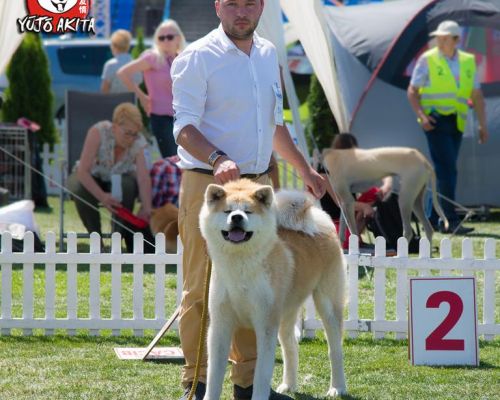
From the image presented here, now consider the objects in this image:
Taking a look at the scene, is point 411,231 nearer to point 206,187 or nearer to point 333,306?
point 333,306

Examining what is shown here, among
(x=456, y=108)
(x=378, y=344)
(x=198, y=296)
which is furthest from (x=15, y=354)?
(x=456, y=108)

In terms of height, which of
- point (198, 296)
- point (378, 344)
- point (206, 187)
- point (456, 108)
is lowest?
point (378, 344)

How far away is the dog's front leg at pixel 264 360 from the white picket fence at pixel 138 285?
1.96 metres

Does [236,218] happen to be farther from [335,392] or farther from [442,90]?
Answer: [442,90]

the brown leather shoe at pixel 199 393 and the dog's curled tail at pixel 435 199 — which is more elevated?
the dog's curled tail at pixel 435 199

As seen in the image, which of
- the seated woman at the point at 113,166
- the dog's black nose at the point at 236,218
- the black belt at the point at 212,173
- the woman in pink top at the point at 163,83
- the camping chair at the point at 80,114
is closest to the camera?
the dog's black nose at the point at 236,218

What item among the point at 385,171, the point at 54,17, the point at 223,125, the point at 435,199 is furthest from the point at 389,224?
the point at 223,125

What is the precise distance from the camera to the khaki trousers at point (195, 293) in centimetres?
459

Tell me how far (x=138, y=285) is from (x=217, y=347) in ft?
6.80

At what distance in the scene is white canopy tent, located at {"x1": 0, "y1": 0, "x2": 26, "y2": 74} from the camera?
8.24 meters

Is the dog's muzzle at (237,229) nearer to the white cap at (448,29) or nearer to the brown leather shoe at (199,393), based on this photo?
the brown leather shoe at (199,393)

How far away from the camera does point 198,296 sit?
4648 millimetres

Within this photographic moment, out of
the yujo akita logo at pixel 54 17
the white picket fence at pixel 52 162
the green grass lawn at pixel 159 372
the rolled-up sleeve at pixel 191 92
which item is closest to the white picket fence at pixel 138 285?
the green grass lawn at pixel 159 372

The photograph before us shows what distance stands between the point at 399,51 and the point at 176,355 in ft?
21.2
